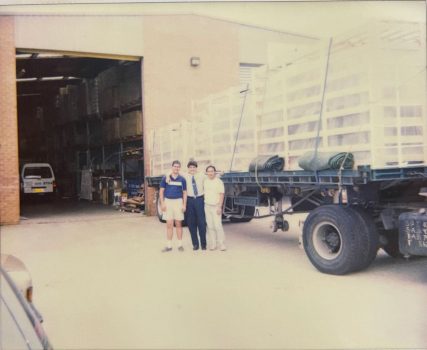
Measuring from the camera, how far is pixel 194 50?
5.18 m

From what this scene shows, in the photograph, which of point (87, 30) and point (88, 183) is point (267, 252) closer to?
point (87, 30)

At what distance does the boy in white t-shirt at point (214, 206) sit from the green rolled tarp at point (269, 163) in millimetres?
573

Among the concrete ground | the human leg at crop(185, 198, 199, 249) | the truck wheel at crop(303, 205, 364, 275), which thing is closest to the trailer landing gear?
the human leg at crop(185, 198, 199, 249)

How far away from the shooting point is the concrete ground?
3.03 meters

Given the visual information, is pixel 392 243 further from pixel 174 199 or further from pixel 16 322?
pixel 16 322

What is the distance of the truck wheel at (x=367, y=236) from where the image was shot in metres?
4.64

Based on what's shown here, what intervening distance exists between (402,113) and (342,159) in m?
0.69

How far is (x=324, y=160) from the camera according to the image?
462cm

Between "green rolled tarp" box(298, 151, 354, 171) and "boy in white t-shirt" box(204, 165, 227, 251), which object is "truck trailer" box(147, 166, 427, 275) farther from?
"boy in white t-shirt" box(204, 165, 227, 251)

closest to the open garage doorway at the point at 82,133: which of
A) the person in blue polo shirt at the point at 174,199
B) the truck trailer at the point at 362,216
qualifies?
the person in blue polo shirt at the point at 174,199

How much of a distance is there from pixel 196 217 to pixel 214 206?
10.9 inches

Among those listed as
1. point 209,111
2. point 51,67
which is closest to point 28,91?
point 51,67

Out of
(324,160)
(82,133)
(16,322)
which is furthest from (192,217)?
(82,133)

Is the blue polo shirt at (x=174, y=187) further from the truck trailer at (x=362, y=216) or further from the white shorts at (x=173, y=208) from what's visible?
the truck trailer at (x=362, y=216)
